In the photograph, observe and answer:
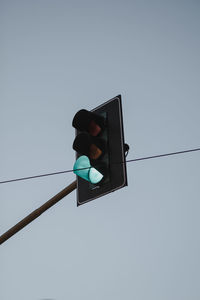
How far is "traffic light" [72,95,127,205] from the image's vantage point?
2936 millimetres

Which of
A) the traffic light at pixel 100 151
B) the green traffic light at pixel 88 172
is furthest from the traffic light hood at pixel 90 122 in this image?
the green traffic light at pixel 88 172

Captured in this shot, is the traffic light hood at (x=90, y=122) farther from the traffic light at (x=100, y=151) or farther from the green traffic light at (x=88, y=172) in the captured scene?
the green traffic light at (x=88, y=172)

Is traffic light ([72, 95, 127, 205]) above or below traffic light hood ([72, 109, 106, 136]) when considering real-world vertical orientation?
below

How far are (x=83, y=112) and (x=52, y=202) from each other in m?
0.92

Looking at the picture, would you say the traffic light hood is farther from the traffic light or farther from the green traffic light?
the green traffic light


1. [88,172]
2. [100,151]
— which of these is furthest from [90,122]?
[88,172]

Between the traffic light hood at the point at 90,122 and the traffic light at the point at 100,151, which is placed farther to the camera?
the traffic light hood at the point at 90,122

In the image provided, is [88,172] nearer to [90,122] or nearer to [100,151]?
[100,151]

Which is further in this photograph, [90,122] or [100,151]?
[90,122]

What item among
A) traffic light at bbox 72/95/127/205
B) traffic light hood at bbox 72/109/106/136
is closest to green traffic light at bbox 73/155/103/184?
traffic light at bbox 72/95/127/205

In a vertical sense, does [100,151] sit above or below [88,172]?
above

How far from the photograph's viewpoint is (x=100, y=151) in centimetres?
297

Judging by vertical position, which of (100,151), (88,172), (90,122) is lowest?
(88,172)

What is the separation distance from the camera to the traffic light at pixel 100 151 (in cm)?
294
